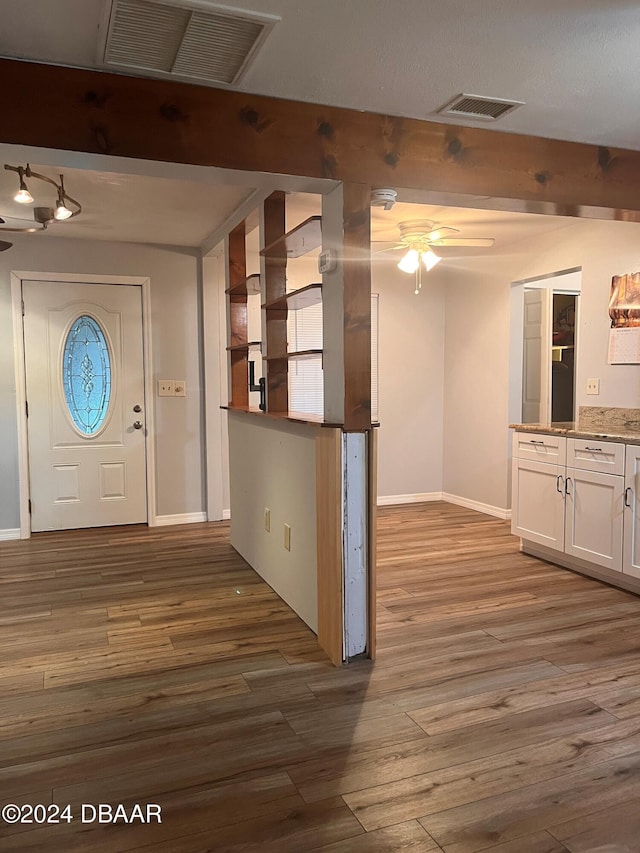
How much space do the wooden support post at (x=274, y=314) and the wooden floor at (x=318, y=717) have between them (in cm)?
120

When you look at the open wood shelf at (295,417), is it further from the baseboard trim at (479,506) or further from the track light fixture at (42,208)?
the baseboard trim at (479,506)

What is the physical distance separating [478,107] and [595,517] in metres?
2.48

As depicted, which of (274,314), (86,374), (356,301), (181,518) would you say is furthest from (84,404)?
(356,301)

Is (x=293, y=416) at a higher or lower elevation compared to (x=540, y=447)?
higher

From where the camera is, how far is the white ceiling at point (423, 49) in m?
1.90

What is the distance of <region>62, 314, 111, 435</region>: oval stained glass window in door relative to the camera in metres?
5.18

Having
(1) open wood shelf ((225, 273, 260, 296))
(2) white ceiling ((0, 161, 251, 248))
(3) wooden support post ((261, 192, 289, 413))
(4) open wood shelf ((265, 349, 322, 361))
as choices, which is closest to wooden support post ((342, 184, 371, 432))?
(4) open wood shelf ((265, 349, 322, 361))

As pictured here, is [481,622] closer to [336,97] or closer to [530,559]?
[530,559]

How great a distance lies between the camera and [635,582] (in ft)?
12.0

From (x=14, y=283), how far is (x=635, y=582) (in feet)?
16.0

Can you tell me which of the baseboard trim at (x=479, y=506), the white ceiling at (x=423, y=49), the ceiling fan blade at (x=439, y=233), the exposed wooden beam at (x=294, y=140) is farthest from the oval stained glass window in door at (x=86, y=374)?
the baseboard trim at (x=479, y=506)

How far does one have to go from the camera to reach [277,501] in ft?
11.9

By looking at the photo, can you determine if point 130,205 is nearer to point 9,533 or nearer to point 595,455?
point 9,533

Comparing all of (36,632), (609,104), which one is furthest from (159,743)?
(609,104)
